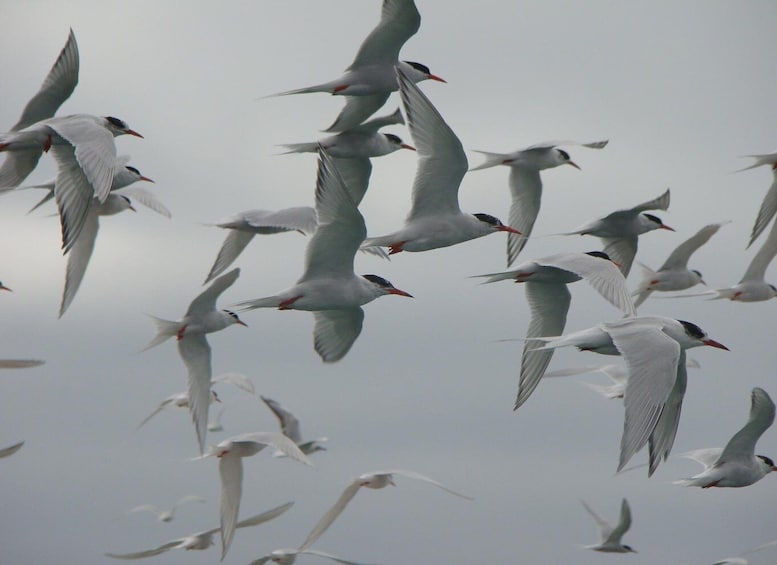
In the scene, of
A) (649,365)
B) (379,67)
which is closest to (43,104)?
(379,67)

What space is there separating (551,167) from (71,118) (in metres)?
6.34

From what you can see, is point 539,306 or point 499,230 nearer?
point 499,230

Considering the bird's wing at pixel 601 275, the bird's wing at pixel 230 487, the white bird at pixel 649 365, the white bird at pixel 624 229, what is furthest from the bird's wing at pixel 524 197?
the bird's wing at pixel 230 487

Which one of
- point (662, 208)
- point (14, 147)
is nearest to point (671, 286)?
point (662, 208)

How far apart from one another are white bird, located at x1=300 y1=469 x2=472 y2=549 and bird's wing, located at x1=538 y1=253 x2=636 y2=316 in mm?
2644

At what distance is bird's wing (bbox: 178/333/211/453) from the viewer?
14.0 meters

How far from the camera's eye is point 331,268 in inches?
439

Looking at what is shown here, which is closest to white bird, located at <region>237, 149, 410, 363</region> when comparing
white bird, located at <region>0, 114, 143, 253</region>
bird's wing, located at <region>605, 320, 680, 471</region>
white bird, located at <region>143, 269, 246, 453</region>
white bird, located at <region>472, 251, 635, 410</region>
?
white bird, located at <region>472, 251, 635, 410</region>

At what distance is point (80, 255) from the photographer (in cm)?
1302

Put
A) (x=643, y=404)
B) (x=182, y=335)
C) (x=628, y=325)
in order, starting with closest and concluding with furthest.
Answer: (x=643, y=404), (x=628, y=325), (x=182, y=335)

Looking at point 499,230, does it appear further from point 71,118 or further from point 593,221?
point 71,118

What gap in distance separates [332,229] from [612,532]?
8347 millimetres

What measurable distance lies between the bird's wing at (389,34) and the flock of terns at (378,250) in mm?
16

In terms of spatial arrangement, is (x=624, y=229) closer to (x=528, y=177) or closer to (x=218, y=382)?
(x=528, y=177)
